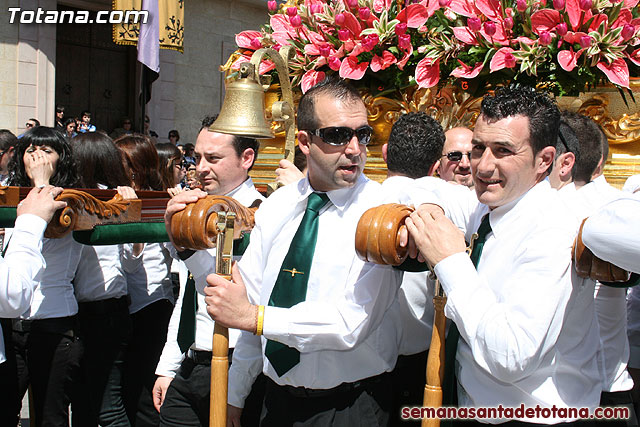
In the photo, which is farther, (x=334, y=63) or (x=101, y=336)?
(x=101, y=336)

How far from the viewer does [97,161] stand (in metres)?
4.19

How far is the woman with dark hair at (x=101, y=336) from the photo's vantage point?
12.3 ft

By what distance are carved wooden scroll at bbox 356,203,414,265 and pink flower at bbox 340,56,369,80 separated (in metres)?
1.74

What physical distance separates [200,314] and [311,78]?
4.81 feet

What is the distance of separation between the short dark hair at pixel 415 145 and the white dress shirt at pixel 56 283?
180 cm

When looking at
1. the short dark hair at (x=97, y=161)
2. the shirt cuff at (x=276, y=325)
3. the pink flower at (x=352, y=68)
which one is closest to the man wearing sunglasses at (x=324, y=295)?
the shirt cuff at (x=276, y=325)

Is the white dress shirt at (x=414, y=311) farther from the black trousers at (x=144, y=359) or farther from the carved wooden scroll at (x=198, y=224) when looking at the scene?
the black trousers at (x=144, y=359)

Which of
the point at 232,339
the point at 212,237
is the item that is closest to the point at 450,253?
the point at 212,237

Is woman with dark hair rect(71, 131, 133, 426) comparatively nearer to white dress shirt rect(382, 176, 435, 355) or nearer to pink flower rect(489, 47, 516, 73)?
white dress shirt rect(382, 176, 435, 355)

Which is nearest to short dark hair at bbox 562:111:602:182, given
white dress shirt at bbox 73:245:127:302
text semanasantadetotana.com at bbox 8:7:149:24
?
white dress shirt at bbox 73:245:127:302

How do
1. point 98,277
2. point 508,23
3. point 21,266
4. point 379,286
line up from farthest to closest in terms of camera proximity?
point 98,277, point 508,23, point 21,266, point 379,286

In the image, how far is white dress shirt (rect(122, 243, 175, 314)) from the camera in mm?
4203

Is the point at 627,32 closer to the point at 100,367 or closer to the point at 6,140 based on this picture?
the point at 100,367

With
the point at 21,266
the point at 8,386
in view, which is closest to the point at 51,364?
the point at 8,386
